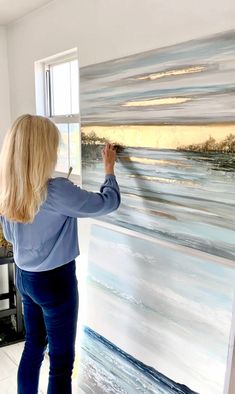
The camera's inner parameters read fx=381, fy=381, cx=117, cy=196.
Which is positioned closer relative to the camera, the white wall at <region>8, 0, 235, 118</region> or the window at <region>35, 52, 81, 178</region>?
the white wall at <region>8, 0, 235, 118</region>

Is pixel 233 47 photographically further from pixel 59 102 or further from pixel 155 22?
pixel 59 102

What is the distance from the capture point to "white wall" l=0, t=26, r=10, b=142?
2.76m

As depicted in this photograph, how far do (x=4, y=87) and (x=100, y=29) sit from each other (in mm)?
1303

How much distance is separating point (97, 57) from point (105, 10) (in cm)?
20

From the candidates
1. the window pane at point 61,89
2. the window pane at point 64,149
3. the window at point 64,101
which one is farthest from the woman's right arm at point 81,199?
the window pane at point 61,89

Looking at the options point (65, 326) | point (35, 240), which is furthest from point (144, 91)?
point (65, 326)

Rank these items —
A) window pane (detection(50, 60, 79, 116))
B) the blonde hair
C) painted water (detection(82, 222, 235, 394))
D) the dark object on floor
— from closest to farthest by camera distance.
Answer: painted water (detection(82, 222, 235, 394)) → the blonde hair → window pane (detection(50, 60, 79, 116)) → the dark object on floor

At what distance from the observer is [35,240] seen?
155 cm

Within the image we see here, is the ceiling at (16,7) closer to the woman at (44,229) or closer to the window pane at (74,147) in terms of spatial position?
the window pane at (74,147)

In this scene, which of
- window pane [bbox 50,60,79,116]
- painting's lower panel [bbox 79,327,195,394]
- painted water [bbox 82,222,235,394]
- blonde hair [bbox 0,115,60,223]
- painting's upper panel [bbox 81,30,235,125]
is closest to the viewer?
painting's upper panel [bbox 81,30,235,125]

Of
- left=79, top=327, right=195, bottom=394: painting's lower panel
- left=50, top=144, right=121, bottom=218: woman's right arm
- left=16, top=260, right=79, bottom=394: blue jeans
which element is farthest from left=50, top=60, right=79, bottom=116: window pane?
left=79, top=327, right=195, bottom=394: painting's lower panel

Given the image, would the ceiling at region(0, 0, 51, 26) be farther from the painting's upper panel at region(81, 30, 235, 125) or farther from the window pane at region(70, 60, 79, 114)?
the painting's upper panel at region(81, 30, 235, 125)

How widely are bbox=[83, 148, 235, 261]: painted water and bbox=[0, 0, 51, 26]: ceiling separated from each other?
1177mm

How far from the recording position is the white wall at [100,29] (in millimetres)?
1281
